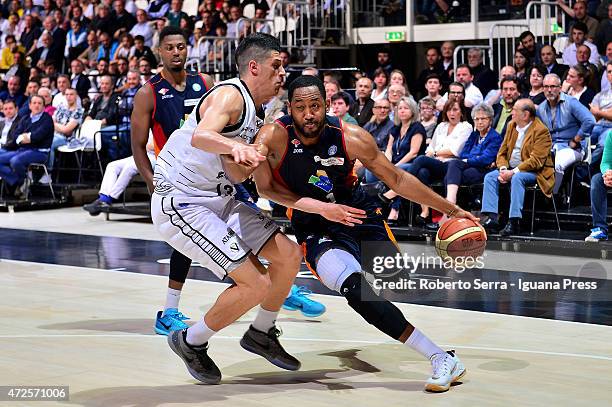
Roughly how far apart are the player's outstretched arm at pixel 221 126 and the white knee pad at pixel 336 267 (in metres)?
0.79

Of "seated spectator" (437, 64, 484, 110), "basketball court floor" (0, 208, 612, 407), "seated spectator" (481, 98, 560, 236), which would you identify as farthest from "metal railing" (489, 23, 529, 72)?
"basketball court floor" (0, 208, 612, 407)

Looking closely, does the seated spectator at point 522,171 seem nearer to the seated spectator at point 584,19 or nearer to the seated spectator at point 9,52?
the seated spectator at point 584,19

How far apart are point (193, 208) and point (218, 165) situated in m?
0.25

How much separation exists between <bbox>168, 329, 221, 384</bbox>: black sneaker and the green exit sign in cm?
1238

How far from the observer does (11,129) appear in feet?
48.5

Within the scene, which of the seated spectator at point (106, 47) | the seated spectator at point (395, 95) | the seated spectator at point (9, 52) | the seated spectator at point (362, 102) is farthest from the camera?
the seated spectator at point (9, 52)

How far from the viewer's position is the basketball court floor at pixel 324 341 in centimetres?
512

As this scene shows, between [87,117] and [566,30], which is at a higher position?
[566,30]

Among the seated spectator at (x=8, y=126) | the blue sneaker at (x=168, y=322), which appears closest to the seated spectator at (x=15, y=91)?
the seated spectator at (x=8, y=126)

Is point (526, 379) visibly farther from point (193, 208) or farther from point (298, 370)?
point (193, 208)

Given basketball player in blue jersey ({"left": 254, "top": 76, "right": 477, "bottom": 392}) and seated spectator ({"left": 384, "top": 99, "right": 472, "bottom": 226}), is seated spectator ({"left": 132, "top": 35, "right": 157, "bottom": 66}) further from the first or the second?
basketball player in blue jersey ({"left": 254, "top": 76, "right": 477, "bottom": 392})

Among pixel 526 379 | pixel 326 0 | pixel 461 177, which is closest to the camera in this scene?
pixel 526 379

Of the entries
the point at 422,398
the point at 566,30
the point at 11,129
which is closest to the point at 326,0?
the point at 566,30

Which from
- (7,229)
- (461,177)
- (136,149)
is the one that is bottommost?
(7,229)
